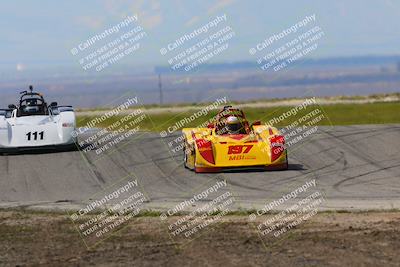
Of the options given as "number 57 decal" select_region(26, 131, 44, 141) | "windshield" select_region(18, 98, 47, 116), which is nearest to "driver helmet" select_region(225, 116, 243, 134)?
"number 57 decal" select_region(26, 131, 44, 141)

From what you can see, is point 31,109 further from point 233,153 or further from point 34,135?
point 233,153

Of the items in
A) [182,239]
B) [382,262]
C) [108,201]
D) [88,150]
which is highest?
[88,150]

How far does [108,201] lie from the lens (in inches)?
610

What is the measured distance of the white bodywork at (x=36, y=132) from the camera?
77.4 feet

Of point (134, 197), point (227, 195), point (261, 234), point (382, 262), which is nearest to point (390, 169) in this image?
point (227, 195)

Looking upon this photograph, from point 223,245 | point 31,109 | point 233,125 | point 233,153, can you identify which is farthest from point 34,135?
point 223,245

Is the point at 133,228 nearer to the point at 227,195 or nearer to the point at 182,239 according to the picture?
the point at 182,239

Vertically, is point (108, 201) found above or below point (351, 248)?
above

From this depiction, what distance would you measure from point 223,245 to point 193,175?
8080 millimetres

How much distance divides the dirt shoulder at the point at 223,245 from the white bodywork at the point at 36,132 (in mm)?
10758

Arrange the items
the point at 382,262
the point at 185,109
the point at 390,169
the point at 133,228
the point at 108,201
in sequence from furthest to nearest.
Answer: the point at 185,109
the point at 390,169
the point at 108,201
the point at 133,228
the point at 382,262

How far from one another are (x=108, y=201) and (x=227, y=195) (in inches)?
83.2

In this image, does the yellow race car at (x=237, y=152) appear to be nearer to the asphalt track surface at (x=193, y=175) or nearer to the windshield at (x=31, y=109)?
the asphalt track surface at (x=193, y=175)

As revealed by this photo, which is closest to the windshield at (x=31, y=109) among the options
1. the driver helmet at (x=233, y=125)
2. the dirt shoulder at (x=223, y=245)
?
the driver helmet at (x=233, y=125)
